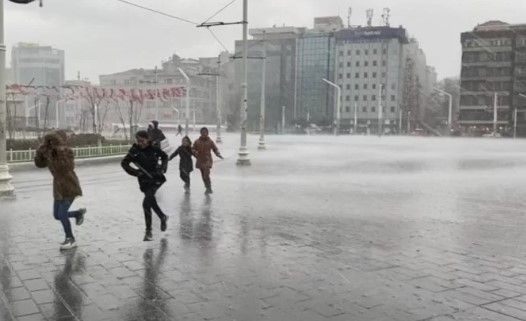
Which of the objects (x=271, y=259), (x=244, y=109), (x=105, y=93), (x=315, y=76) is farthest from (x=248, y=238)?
(x=315, y=76)

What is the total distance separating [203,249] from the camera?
7301mm

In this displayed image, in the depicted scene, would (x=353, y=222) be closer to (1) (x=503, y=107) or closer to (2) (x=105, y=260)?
(2) (x=105, y=260)

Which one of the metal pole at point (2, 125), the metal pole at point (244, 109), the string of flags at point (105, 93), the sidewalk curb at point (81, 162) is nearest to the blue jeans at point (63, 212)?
the metal pole at point (2, 125)

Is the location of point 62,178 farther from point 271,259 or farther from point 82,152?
point 82,152

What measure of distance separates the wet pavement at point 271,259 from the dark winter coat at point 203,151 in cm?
91

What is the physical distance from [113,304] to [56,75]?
198 feet

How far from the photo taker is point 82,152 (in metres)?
24.5

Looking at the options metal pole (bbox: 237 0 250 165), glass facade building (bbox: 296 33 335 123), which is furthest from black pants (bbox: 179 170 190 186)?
glass facade building (bbox: 296 33 335 123)

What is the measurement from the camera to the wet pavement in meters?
5.03

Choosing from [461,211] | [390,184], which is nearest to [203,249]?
[461,211]

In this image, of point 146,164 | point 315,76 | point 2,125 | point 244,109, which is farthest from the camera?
point 315,76

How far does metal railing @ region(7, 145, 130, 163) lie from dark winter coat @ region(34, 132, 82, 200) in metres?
14.3

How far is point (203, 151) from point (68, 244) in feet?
21.3

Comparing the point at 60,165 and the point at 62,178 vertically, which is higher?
the point at 60,165
